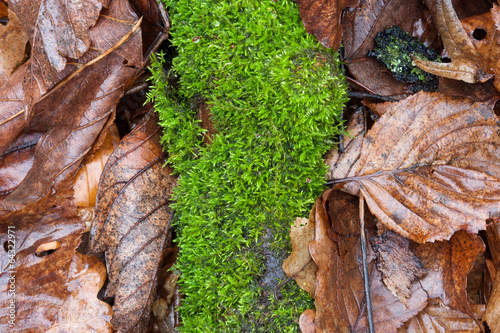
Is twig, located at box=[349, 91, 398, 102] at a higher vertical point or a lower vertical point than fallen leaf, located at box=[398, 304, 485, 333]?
higher

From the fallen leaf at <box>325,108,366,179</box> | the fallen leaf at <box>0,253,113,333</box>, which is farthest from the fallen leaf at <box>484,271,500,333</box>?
the fallen leaf at <box>0,253,113,333</box>

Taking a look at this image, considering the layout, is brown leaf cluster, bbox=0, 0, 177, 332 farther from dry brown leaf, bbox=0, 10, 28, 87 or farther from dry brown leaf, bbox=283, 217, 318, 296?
dry brown leaf, bbox=283, 217, 318, 296

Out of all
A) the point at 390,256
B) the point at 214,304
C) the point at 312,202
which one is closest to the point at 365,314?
the point at 390,256

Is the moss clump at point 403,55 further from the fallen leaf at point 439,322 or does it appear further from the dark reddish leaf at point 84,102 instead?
the dark reddish leaf at point 84,102

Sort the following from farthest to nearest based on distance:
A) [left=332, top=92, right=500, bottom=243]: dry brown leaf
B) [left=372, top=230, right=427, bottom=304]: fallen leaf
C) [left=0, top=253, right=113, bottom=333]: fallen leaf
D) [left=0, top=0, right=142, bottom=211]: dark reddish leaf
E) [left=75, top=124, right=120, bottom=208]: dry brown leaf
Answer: [left=75, top=124, right=120, bottom=208]: dry brown leaf → [left=0, top=253, right=113, bottom=333]: fallen leaf → [left=0, top=0, right=142, bottom=211]: dark reddish leaf → [left=372, top=230, right=427, bottom=304]: fallen leaf → [left=332, top=92, right=500, bottom=243]: dry brown leaf

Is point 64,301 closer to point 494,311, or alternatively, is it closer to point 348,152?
point 348,152

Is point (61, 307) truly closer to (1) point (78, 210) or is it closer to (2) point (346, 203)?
(1) point (78, 210)
